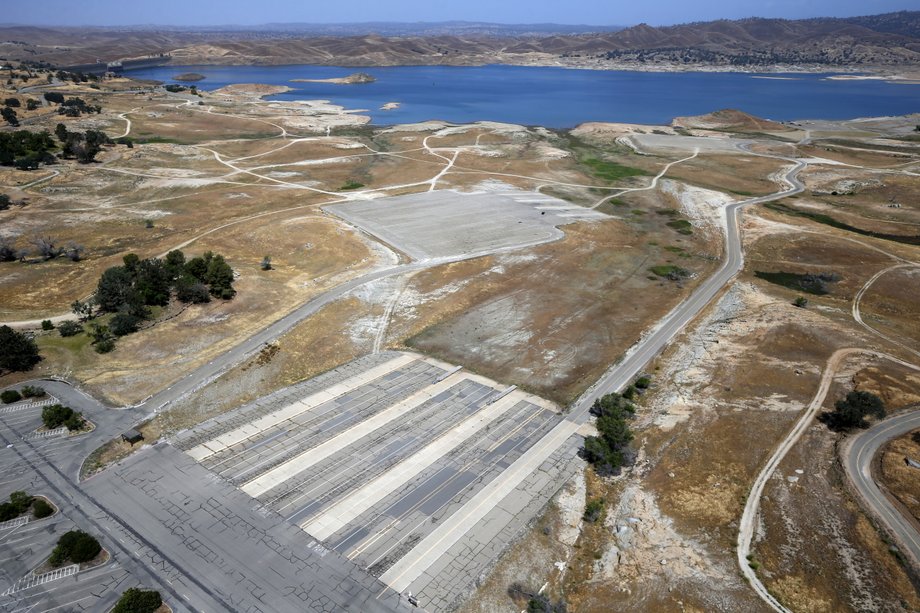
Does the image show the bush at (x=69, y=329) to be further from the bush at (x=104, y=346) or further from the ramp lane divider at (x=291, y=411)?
the ramp lane divider at (x=291, y=411)

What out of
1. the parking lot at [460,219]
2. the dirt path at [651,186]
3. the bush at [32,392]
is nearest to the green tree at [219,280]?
the bush at [32,392]

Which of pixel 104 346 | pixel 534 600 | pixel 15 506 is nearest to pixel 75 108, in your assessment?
pixel 104 346

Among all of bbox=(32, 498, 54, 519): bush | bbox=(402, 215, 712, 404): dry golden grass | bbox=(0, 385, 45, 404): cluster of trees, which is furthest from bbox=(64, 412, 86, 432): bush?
bbox=(402, 215, 712, 404): dry golden grass

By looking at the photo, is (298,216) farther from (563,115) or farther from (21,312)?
(563,115)

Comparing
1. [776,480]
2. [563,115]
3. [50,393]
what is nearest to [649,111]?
[563,115]

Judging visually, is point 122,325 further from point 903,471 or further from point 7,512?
point 903,471
